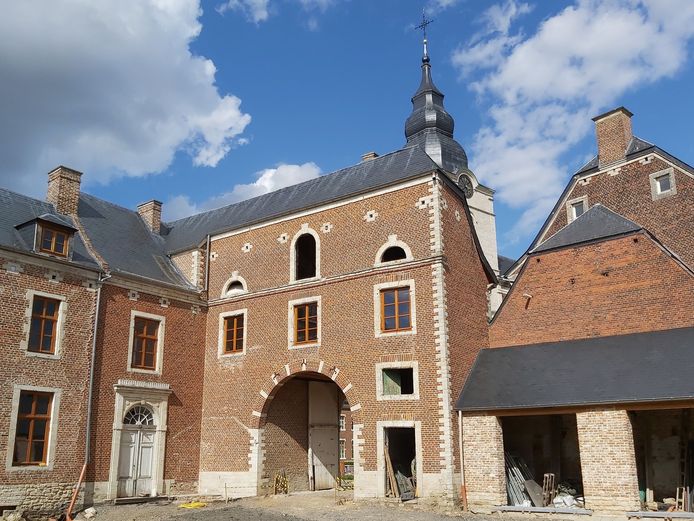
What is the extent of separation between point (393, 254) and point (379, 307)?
1.48 m

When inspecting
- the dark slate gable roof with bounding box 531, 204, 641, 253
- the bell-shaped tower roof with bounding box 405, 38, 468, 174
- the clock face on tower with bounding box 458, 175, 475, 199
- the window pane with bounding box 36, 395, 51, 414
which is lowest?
the window pane with bounding box 36, 395, 51, 414

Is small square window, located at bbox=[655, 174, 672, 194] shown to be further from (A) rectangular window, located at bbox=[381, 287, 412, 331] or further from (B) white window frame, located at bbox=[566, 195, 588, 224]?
(A) rectangular window, located at bbox=[381, 287, 412, 331]

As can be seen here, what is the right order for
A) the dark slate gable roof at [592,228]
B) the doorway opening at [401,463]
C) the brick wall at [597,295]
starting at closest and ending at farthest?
1. the brick wall at [597,295]
2. the doorway opening at [401,463]
3. the dark slate gable roof at [592,228]

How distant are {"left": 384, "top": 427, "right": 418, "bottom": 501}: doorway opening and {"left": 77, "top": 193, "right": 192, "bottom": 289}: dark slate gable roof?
26.0ft

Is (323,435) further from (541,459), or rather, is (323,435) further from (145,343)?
(541,459)

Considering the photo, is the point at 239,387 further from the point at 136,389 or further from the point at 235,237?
the point at 235,237

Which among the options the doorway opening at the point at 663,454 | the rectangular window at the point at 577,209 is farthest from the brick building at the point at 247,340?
the doorway opening at the point at 663,454

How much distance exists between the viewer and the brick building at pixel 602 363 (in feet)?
41.8

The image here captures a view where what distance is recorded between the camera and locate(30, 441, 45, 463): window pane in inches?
584

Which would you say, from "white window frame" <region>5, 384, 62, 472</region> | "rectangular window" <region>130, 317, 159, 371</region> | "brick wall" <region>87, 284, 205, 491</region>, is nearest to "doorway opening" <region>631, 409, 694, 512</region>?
"brick wall" <region>87, 284, 205, 491</region>

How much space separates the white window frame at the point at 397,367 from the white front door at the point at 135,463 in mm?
6541

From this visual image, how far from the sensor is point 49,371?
50.6 feet

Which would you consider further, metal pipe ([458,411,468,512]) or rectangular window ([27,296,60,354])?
rectangular window ([27,296,60,354])

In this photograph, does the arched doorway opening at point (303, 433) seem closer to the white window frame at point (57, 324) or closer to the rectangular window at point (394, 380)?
the rectangular window at point (394, 380)
